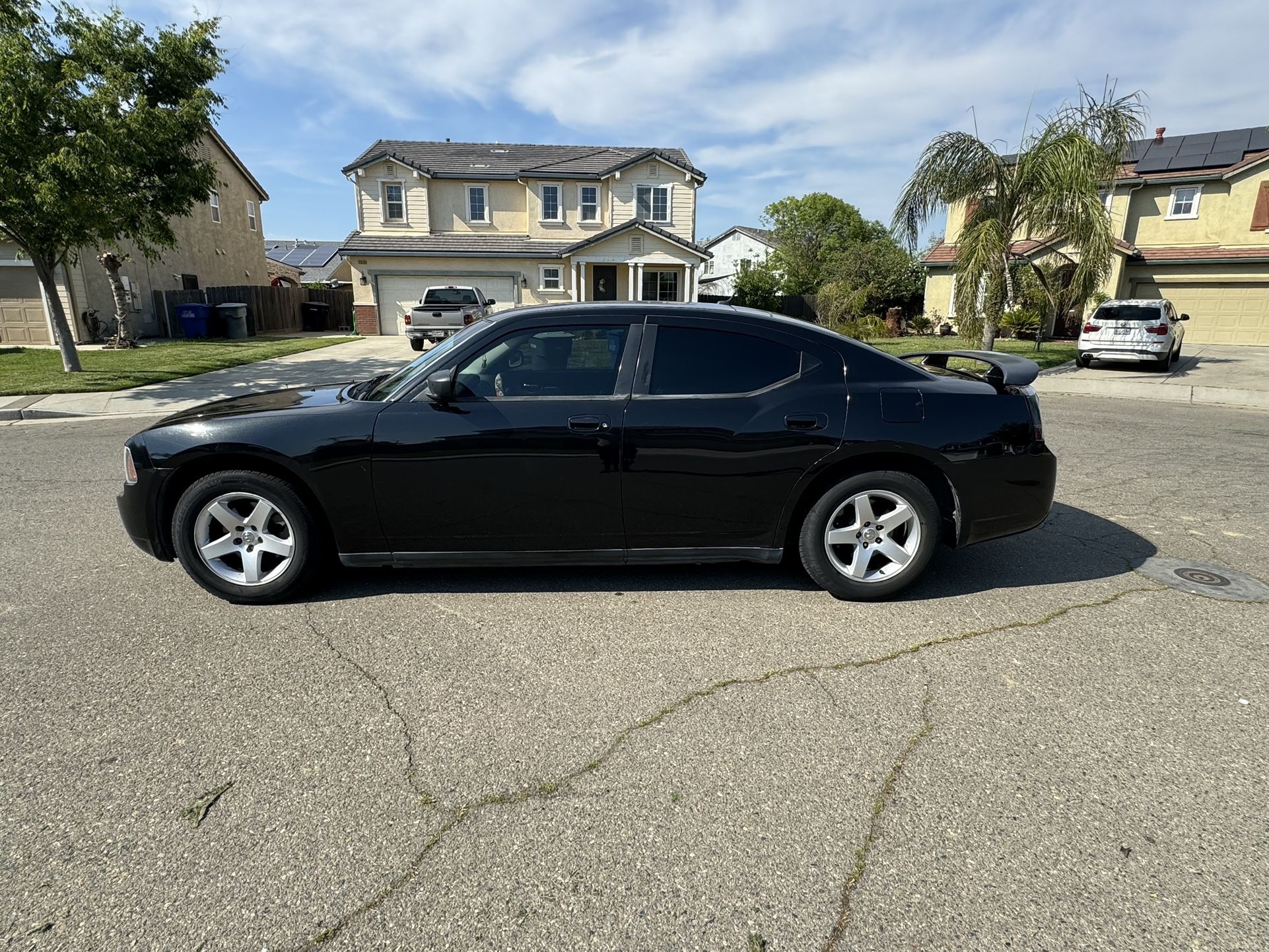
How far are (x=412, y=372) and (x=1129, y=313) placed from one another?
18016 millimetres

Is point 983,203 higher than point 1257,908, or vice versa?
point 983,203

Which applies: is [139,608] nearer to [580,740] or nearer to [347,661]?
[347,661]

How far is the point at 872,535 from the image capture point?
386 cm

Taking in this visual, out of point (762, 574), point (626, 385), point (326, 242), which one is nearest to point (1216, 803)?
point (762, 574)

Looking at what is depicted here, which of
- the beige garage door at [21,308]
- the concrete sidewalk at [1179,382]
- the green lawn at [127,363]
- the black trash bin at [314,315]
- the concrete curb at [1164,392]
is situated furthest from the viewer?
the black trash bin at [314,315]

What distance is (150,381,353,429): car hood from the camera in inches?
151

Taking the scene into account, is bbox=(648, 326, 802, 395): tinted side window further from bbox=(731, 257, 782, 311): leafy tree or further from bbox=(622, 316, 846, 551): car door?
bbox=(731, 257, 782, 311): leafy tree

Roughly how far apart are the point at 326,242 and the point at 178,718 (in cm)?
6926

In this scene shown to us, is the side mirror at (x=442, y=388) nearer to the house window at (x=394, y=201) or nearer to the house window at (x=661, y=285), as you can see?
the house window at (x=661, y=285)

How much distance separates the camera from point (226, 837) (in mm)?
2188

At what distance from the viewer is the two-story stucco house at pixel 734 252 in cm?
5320

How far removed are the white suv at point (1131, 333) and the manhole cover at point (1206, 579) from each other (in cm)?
1418

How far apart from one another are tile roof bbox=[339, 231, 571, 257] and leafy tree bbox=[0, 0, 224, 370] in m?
12.2

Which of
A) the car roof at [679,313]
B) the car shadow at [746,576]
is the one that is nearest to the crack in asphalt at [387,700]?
the car shadow at [746,576]
